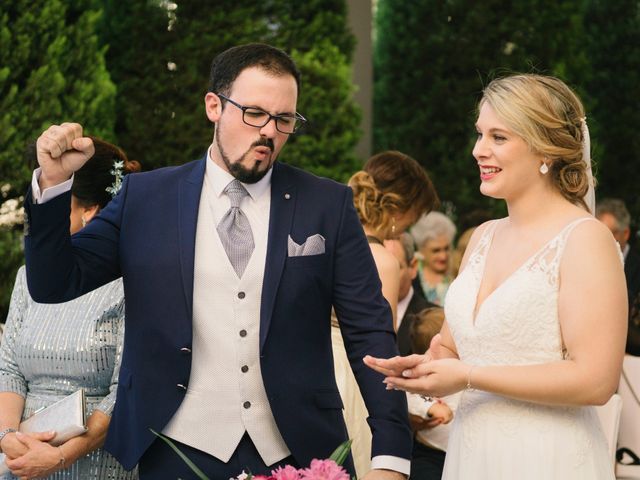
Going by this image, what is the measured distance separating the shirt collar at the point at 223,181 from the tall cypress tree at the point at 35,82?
427 centimetres

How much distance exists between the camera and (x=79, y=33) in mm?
8234

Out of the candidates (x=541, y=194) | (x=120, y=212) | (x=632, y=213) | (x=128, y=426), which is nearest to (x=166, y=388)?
(x=128, y=426)

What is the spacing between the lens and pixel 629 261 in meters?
8.91

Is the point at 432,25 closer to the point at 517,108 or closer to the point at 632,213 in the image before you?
the point at 632,213

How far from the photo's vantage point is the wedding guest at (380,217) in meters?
4.95

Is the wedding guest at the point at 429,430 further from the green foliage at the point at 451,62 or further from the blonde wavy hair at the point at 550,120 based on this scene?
the green foliage at the point at 451,62

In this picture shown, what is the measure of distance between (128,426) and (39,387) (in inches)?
28.6

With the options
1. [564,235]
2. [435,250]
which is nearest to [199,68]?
[435,250]

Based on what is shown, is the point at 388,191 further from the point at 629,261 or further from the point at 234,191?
the point at 629,261

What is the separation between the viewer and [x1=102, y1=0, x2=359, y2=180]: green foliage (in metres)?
9.92

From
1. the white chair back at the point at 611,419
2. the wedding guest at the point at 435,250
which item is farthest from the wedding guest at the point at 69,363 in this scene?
the wedding guest at the point at 435,250

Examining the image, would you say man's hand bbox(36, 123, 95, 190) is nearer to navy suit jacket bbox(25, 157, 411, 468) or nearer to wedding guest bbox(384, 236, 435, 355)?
navy suit jacket bbox(25, 157, 411, 468)

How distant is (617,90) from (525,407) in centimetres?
1279

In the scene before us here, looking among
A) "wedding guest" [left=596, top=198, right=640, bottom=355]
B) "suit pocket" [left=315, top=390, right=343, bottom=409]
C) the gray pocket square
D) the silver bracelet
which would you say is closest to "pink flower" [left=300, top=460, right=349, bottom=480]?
"suit pocket" [left=315, top=390, right=343, bottom=409]
